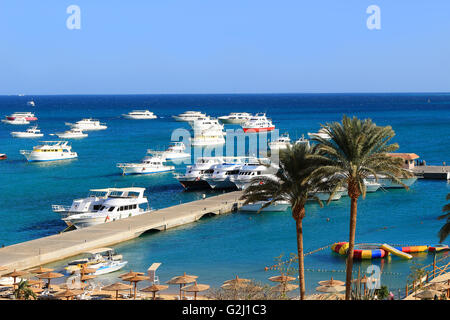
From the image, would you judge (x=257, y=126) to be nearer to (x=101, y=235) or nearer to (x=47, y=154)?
(x=47, y=154)

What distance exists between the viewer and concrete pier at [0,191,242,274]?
4081 cm

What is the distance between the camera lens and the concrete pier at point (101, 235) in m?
40.8

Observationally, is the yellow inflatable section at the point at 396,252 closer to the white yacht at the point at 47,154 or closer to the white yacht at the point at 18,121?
the white yacht at the point at 47,154

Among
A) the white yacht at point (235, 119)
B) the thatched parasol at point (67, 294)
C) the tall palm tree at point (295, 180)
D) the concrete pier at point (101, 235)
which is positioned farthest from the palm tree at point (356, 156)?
Result: the white yacht at point (235, 119)

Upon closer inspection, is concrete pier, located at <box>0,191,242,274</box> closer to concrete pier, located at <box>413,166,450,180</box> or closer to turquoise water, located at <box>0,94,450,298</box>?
turquoise water, located at <box>0,94,450,298</box>

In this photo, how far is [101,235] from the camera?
154ft

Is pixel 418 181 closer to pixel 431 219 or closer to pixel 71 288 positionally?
pixel 431 219

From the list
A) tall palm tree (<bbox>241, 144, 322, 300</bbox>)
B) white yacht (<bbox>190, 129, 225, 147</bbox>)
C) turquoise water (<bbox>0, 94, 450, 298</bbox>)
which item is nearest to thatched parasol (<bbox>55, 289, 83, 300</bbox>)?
turquoise water (<bbox>0, 94, 450, 298</bbox>)

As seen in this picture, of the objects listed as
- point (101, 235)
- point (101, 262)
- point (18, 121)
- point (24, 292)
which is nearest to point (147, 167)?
point (101, 235)

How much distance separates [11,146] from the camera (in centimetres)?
12538
